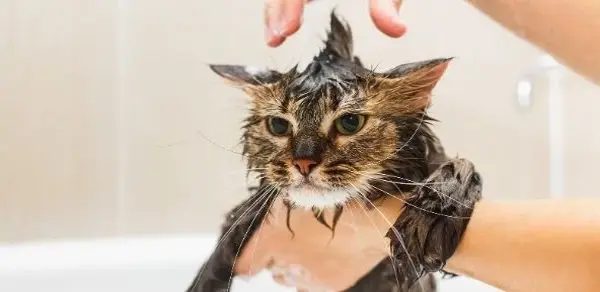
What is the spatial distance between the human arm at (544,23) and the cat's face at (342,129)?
0.03m

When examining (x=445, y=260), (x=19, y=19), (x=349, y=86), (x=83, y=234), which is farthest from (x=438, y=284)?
(x=19, y=19)

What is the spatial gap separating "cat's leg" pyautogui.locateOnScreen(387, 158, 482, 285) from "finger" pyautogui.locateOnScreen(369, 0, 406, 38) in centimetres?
10

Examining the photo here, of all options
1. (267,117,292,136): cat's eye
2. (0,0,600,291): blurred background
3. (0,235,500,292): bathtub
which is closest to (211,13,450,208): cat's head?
(267,117,292,136): cat's eye

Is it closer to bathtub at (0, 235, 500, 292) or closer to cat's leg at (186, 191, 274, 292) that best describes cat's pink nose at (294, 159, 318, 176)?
cat's leg at (186, 191, 274, 292)

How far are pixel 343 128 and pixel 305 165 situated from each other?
0.03 metres

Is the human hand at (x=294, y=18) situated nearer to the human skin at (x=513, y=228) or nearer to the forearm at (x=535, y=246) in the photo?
the human skin at (x=513, y=228)

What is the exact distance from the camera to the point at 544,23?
15.0 inches

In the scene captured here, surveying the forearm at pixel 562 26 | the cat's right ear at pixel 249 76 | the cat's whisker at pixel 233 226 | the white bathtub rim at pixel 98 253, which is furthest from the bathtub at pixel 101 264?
the forearm at pixel 562 26

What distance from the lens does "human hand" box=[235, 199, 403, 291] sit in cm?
42

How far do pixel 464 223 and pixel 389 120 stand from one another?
0.26 ft

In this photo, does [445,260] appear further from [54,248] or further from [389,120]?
[54,248]

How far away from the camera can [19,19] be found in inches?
30.7

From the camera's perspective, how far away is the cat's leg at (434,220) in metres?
0.40

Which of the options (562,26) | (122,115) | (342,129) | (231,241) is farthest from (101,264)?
(562,26)
